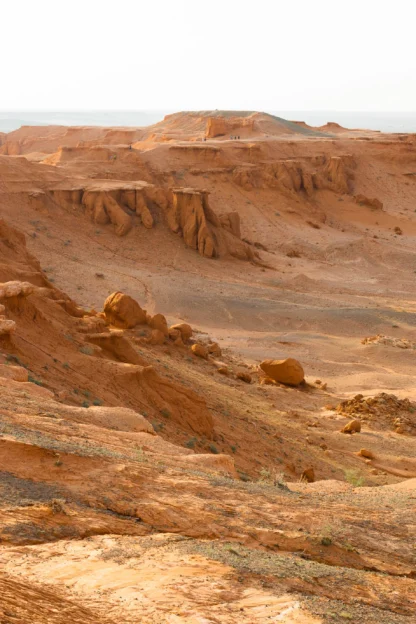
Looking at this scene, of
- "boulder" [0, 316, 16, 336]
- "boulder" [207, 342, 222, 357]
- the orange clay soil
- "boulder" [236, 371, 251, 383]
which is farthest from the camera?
"boulder" [207, 342, 222, 357]

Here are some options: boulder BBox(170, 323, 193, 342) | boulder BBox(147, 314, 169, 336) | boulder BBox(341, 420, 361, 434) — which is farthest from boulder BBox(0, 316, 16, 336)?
boulder BBox(170, 323, 193, 342)

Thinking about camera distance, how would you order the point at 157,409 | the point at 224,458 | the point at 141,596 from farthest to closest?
the point at 157,409, the point at 224,458, the point at 141,596

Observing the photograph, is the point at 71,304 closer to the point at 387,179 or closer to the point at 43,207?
the point at 43,207

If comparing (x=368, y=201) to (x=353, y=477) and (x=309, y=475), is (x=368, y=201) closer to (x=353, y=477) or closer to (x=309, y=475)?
(x=353, y=477)

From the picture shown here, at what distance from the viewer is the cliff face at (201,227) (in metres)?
32.0

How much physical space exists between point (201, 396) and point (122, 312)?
427cm

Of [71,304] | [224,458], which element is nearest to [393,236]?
[71,304]

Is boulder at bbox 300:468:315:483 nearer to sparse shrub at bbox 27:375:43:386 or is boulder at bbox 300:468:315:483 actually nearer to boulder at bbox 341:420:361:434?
boulder at bbox 341:420:361:434

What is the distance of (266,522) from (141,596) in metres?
1.85

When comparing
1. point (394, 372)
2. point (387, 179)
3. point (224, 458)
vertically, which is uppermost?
point (387, 179)

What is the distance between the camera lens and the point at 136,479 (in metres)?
6.14

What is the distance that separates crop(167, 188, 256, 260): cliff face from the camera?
32.0 meters

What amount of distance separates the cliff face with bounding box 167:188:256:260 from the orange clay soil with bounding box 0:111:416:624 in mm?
89

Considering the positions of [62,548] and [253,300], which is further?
[253,300]
